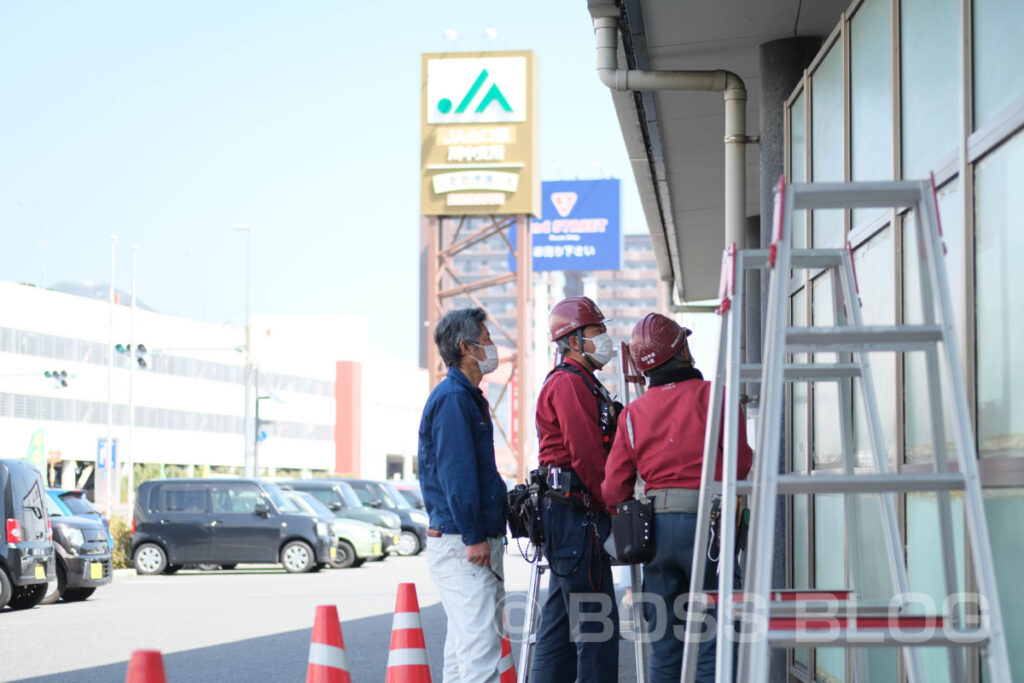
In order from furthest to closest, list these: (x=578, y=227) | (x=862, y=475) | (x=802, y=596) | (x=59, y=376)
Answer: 1. (x=578, y=227)
2. (x=59, y=376)
3. (x=802, y=596)
4. (x=862, y=475)

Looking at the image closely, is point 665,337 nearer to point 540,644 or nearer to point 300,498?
point 540,644

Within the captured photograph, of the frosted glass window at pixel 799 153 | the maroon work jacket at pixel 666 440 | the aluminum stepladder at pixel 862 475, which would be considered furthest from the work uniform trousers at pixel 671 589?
the frosted glass window at pixel 799 153

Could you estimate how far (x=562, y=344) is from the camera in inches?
263

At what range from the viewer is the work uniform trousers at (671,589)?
18.0ft

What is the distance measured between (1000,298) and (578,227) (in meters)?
53.9

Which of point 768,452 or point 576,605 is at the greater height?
point 768,452

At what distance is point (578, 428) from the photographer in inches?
248

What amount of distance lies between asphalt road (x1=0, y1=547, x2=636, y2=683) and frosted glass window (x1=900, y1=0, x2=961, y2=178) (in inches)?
135

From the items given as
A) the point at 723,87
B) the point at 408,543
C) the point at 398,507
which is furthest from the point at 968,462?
the point at 408,543

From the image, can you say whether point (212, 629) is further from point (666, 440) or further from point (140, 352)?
point (140, 352)

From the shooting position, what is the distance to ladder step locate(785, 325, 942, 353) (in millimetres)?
3482

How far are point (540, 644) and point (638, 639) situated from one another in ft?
2.42

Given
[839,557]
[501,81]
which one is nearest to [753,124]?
[839,557]

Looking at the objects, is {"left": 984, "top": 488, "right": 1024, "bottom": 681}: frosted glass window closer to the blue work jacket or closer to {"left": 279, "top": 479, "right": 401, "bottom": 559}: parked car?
the blue work jacket
